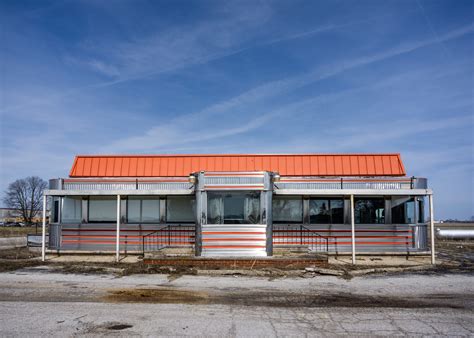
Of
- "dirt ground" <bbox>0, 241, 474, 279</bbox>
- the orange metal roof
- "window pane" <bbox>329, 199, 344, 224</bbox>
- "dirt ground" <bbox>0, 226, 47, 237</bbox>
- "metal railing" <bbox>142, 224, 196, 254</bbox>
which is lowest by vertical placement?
"dirt ground" <bbox>0, 226, 47, 237</bbox>

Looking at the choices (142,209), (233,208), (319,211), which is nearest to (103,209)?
(142,209)

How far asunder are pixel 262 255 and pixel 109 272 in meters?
5.49

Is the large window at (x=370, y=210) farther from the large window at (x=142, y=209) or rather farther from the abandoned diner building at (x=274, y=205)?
the large window at (x=142, y=209)

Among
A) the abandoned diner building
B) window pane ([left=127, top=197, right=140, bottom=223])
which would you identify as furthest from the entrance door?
window pane ([left=127, top=197, right=140, bottom=223])

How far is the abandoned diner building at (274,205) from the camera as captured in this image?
17.9m

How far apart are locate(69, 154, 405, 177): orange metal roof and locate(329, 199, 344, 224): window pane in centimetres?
148

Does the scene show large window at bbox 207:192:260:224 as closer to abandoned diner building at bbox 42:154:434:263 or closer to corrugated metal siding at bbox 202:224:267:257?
corrugated metal siding at bbox 202:224:267:257

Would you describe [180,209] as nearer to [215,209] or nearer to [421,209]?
[215,209]

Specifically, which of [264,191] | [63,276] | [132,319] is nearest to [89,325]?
[132,319]

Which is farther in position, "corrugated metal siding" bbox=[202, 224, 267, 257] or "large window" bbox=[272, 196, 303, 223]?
"large window" bbox=[272, 196, 303, 223]

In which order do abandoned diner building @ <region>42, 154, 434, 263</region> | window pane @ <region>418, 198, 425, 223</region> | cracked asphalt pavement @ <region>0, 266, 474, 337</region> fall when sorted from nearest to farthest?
cracked asphalt pavement @ <region>0, 266, 474, 337</region>, abandoned diner building @ <region>42, 154, 434, 263</region>, window pane @ <region>418, 198, 425, 223</region>

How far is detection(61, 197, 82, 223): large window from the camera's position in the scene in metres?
19.2

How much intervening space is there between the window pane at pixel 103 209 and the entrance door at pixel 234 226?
5.78 metres

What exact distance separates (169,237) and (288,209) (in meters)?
5.53
